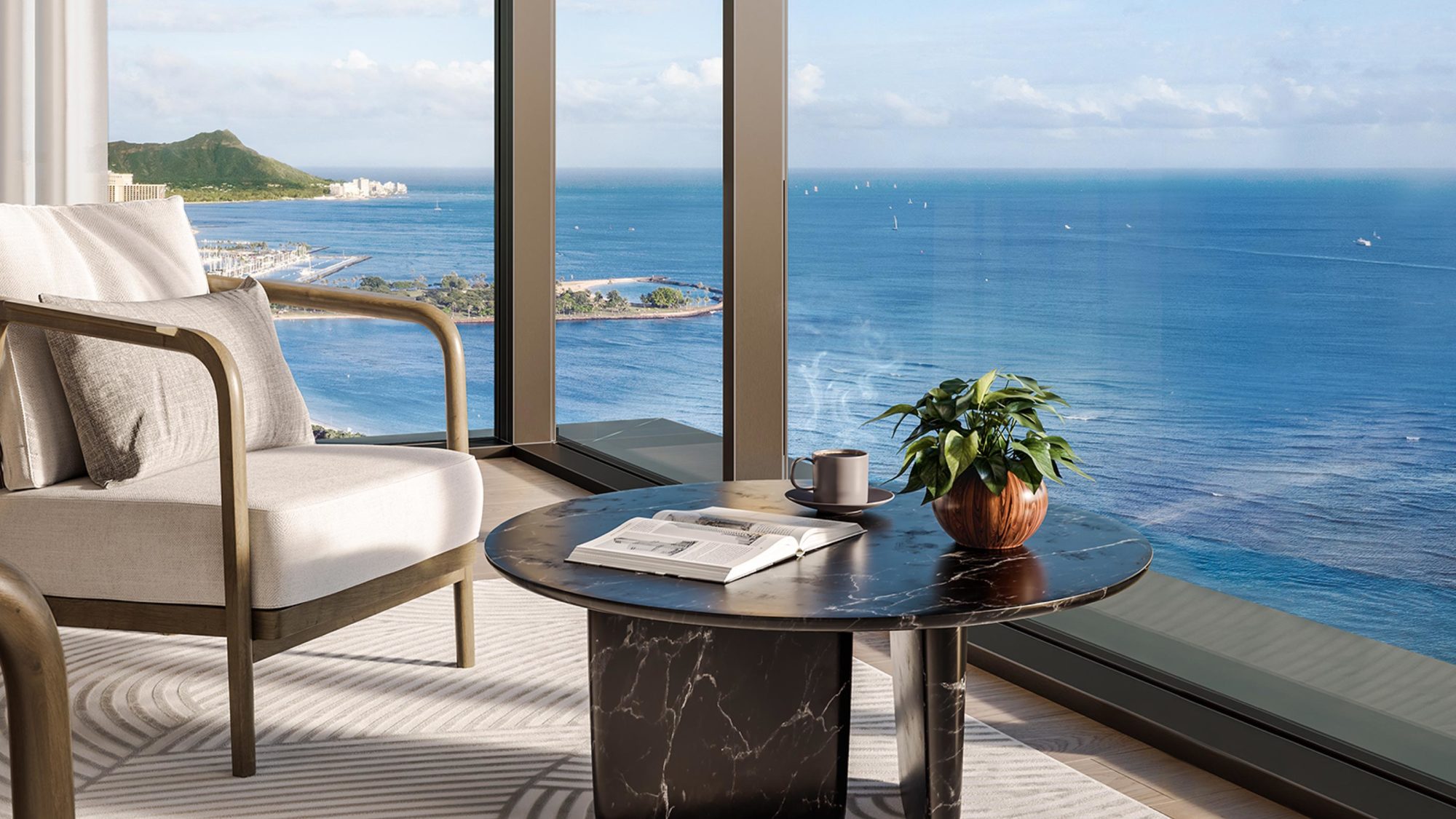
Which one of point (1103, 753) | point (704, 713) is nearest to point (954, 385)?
point (704, 713)

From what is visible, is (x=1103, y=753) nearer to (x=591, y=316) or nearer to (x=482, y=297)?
(x=591, y=316)

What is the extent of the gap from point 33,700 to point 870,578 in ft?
3.32

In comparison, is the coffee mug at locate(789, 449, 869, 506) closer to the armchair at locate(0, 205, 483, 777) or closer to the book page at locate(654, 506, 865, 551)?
the book page at locate(654, 506, 865, 551)

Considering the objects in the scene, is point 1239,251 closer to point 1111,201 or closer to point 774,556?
point 1111,201

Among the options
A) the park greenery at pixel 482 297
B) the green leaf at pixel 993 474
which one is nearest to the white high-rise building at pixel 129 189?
the park greenery at pixel 482 297

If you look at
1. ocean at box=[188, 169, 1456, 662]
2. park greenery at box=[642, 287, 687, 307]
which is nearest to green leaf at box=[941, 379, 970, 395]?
ocean at box=[188, 169, 1456, 662]

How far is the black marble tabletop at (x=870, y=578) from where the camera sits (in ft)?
4.16

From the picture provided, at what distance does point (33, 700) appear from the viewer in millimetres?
492

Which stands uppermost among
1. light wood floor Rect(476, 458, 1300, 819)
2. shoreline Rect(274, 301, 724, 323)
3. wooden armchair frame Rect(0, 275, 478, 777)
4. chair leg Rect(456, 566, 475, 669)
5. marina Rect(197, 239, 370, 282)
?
marina Rect(197, 239, 370, 282)

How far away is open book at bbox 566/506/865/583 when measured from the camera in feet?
4.65

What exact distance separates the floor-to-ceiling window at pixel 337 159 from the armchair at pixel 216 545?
112 inches

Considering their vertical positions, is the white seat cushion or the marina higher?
the marina

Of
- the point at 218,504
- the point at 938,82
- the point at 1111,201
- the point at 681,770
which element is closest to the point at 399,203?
the point at 938,82

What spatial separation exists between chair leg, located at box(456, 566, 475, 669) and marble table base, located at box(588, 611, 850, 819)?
30.2 inches
